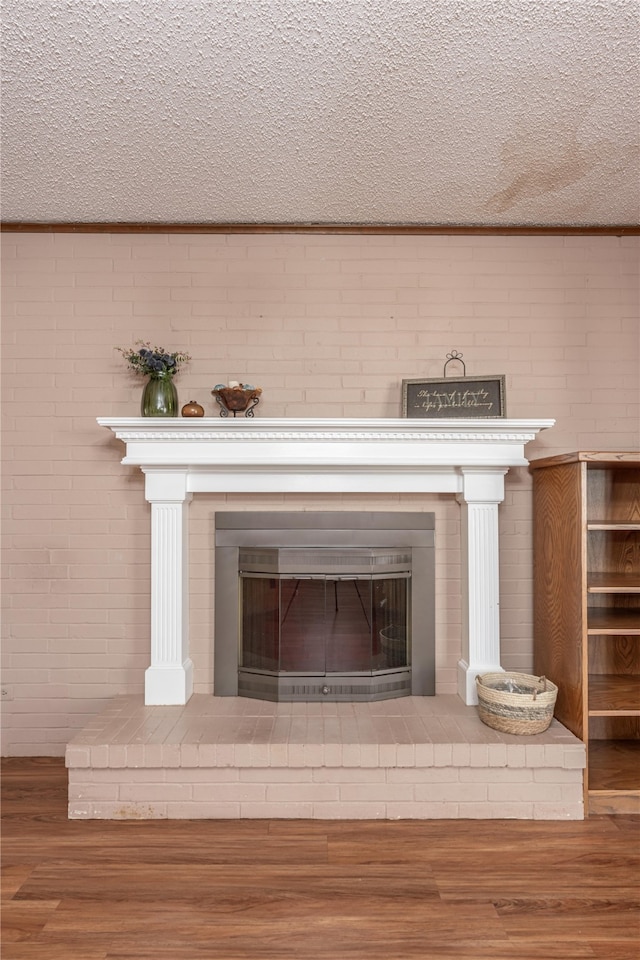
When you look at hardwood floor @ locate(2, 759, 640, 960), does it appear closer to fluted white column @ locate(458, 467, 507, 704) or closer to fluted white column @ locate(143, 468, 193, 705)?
fluted white column @ locate(143, 468, 193, 705)

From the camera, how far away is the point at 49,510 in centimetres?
297

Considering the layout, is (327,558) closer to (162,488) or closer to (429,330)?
(162,488)

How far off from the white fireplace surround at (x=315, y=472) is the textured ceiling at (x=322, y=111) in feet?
3.23

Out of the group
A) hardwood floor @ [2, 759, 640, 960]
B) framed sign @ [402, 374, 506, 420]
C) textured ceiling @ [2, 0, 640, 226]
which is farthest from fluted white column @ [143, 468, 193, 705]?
textured ceiling @ [2, 0, 640, 226]

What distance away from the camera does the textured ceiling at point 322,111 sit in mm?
1776

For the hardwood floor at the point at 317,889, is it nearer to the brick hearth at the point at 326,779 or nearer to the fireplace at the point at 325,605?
the brick hearth at the point at 326,779

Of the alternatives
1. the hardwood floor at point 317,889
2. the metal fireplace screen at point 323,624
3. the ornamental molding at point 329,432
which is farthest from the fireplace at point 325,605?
the hardwood floor at point 317,889

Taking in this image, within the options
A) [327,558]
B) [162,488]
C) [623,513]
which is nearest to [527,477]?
[623,513]

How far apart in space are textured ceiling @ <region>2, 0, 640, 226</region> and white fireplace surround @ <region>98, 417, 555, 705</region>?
99cm

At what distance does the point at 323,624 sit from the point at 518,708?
92cm

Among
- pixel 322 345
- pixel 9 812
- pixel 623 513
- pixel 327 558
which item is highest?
pixel 322 345

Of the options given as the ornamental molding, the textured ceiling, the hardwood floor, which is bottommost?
the hardwood floor

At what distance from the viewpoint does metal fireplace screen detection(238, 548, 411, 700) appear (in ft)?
9.40

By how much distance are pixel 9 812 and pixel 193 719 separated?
0.73 metres
